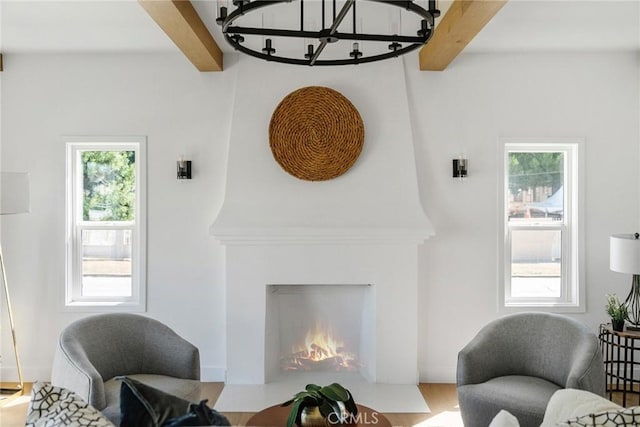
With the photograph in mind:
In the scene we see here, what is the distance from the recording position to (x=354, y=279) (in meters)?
4.18

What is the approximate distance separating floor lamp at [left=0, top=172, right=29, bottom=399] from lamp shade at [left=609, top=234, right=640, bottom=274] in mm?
4254

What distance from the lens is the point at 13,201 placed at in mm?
3854

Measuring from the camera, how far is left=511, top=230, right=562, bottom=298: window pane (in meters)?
4.45

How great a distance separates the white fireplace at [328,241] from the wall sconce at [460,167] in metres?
0.36

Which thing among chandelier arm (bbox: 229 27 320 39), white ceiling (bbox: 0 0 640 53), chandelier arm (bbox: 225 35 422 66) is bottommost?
chandelier arm (bbox: 225 35 422 66)

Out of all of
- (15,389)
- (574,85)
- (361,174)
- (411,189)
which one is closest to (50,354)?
(15,389)

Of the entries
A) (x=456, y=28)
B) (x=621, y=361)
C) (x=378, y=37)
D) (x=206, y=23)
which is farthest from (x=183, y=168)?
(x=621, y=361)

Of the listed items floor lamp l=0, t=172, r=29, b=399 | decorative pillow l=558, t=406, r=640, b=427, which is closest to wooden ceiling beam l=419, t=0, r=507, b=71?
decorative pillow l=558, t=406, r=640, b=427

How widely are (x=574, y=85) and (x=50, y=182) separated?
428 cm

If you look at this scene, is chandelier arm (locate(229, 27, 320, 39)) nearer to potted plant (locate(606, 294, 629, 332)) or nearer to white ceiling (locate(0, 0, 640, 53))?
white ceiling (locate(0, 0, 640, 53))

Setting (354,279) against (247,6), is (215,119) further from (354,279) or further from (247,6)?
(247,6)

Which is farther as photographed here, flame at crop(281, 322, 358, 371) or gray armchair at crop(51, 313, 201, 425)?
flame at crop(281, 322, 358, 371)

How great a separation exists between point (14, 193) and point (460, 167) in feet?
10.9

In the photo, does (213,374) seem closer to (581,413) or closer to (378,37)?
(581,413)
